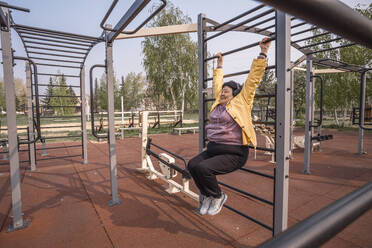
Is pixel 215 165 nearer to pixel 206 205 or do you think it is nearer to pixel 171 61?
pixel 206 205

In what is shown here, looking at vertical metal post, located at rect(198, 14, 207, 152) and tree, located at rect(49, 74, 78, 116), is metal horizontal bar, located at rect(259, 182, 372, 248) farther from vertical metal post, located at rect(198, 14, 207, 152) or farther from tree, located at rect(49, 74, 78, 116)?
tree, located at rect(49, 74, 78, 116)

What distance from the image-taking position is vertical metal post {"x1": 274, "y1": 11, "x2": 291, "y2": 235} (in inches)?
74.6

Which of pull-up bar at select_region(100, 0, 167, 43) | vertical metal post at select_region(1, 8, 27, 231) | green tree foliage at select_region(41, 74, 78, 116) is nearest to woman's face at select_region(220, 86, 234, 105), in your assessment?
pull-up bar at select_region(100, 0, 167, 43)

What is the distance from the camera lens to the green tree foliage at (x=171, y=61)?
17062 mm

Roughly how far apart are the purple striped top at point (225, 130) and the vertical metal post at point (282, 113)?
0.41m

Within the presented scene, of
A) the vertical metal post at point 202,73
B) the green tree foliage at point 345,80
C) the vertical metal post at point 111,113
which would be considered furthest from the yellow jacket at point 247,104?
the green tree foliage at point 345,80

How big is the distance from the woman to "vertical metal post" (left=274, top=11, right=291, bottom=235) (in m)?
0.22

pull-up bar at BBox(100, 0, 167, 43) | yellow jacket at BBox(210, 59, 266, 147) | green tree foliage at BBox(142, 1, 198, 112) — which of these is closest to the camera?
pull-up bar at BBox(100, 0, 167, 43)

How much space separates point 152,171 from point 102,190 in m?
0.90

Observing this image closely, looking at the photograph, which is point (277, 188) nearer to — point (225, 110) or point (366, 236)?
point (225, 110)

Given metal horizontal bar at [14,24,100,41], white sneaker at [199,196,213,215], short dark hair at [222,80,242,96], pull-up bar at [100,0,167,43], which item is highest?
metal horizontal bar at [14,24,100,41]

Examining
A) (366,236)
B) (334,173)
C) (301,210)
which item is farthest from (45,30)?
(334,173)

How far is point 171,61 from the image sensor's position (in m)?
17.4

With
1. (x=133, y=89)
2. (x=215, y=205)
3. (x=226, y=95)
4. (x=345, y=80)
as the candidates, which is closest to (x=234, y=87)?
(x=226, y=95)
